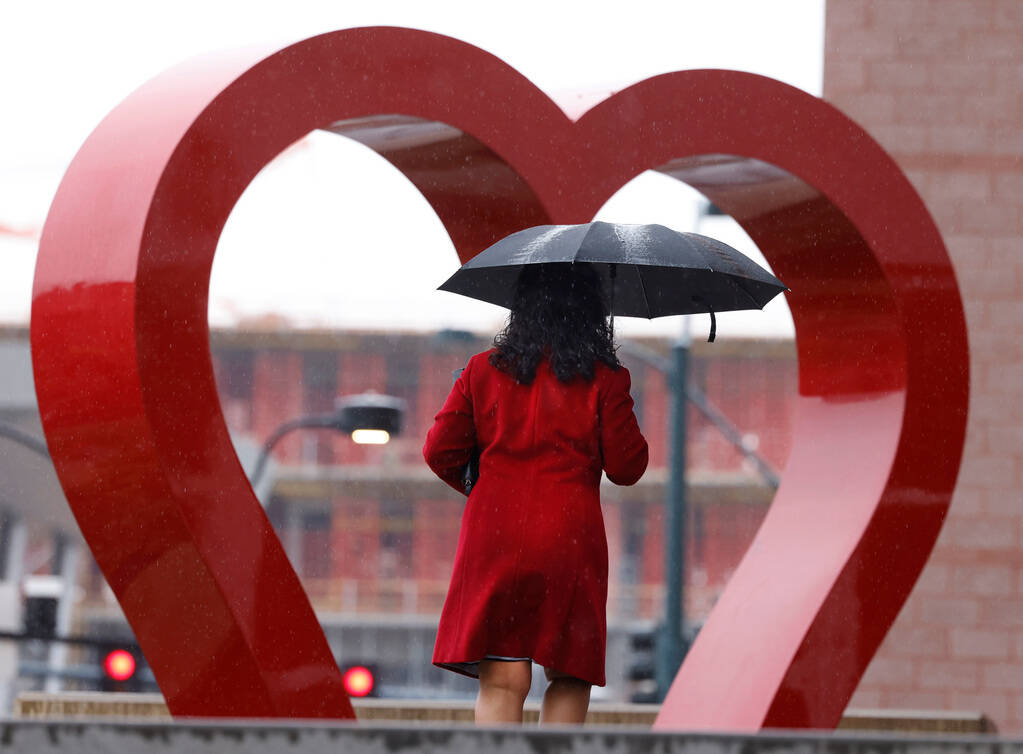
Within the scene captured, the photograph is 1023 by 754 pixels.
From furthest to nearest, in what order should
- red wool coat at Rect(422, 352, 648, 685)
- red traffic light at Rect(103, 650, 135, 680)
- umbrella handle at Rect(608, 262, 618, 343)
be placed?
red traffic light at Rect(103, 650, 135, 680) → umbrella handle at Rect(608, 262, 618, 343) → red wool coat at Rect(422, 352, 648, 685)

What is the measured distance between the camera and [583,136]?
19.1ft

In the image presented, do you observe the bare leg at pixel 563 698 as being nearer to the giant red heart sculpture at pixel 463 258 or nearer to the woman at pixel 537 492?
the woman at pixel 537 492

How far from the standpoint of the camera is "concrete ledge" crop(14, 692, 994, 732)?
745 cm

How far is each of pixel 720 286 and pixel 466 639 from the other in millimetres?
1631

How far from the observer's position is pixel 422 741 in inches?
108

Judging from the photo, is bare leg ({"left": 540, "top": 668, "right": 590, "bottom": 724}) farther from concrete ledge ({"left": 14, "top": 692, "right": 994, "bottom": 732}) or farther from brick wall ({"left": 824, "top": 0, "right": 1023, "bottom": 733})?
brick wall ({"left": 824, "top": 0, "right": 1023, "bottom": 733})

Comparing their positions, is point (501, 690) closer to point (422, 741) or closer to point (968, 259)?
point (422, 741)

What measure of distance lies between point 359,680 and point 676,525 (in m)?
3.43

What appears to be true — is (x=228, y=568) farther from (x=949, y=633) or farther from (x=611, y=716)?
(x=949, y=633)

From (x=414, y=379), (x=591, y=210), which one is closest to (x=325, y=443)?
(x=414, y=379)

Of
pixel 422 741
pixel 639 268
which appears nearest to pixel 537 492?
pixel 639 268

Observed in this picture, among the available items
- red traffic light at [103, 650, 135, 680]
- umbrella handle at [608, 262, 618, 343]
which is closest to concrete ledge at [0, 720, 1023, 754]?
umbrella handle at [608, 262, 618, 343]

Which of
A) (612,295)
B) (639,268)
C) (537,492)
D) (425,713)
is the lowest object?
(425,713)

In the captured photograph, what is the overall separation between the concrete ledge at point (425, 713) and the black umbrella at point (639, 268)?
2756mm
